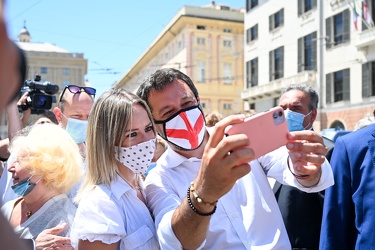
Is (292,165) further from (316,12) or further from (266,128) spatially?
(316,12)

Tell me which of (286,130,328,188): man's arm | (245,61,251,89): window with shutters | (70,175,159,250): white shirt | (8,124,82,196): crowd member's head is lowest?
(70,175,159,250): white shirt

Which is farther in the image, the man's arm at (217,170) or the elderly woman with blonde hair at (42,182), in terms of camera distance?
the elderly woman with blonde hair at (42,182)

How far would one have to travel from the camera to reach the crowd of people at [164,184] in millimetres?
1765

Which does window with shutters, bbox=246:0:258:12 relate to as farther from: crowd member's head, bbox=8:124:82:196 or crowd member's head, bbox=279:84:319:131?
crowd member's head, bbox=8:124:82:196

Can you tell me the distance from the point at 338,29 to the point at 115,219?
2195 cm

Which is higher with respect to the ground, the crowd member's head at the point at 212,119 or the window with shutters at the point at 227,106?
the window with shutters at the point at 227,106

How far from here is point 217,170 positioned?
1.27 metres

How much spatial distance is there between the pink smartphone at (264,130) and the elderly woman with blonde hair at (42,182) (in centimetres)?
145

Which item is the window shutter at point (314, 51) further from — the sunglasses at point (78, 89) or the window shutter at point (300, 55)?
the sunglasses at point (78, 89)

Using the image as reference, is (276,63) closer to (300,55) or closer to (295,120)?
(300,55)

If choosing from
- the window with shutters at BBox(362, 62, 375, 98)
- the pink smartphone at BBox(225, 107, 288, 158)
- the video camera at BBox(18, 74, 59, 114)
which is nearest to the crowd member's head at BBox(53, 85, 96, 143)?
the video camera at BBox(18, 74, 59, 114)

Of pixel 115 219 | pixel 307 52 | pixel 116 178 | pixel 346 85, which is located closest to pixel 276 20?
pixel 307 52

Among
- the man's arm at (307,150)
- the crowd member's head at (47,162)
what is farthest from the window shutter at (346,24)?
the man's arm at (307,150)

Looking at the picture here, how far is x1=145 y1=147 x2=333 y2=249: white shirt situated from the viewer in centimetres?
194
